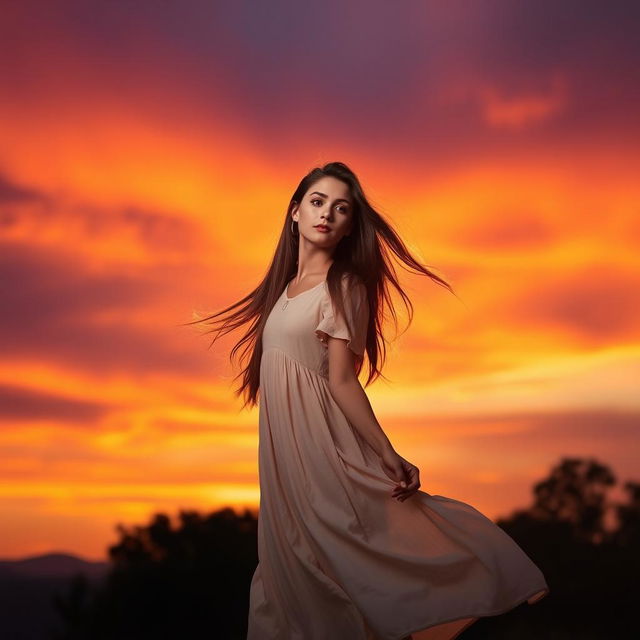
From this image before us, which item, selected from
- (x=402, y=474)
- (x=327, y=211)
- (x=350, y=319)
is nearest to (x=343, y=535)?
(x=402, y=474)

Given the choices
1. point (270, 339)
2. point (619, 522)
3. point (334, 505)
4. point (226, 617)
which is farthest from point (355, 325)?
point (619, 522)

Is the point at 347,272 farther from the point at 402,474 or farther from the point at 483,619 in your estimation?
the point at 483,619

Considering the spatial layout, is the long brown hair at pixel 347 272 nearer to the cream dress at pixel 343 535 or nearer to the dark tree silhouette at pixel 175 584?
the cream dress at pixel 343 535

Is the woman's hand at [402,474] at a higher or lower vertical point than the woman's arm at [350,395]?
lower

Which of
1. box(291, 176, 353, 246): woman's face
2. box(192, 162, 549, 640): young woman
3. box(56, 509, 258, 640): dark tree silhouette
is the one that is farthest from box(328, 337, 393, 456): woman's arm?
box(56, 509, 258, 640): dark tree silhouette

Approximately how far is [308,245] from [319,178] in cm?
29

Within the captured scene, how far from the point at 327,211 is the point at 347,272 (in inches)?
10.7

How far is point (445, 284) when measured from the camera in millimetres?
4254

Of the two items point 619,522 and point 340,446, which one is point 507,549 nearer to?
point 340,446

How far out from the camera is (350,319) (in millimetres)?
3816

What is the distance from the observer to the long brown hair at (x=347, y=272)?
4090 millimetres

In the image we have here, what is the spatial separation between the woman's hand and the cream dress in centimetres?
5

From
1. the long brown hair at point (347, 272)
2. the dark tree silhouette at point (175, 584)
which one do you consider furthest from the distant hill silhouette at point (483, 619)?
the long brown hair at point (347, 272)

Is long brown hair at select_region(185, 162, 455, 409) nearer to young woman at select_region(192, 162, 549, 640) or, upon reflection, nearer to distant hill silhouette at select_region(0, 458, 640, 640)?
young woman at select_region(192, 162, 549, 640)
